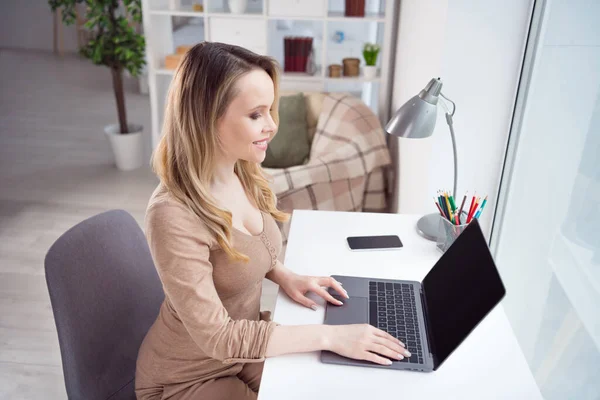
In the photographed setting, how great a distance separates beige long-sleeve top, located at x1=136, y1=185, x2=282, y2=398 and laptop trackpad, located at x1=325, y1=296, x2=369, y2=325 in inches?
6.7

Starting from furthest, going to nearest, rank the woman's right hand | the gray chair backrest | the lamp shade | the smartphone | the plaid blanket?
1. the plaid blanket
2. the smartphone
3. the lamp shade
4. the gray chair backrest
5. the woman's right hand

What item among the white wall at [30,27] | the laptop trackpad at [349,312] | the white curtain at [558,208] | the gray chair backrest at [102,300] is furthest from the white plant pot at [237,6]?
Answer: the white wall at [30,27]

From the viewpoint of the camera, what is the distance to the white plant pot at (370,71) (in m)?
3.32

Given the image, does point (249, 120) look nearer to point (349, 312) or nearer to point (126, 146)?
point (349, 312)

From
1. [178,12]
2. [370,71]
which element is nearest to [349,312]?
[370,71]

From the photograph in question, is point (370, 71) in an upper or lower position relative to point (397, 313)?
upper

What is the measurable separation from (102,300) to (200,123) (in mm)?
511

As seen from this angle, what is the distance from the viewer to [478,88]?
1938mm

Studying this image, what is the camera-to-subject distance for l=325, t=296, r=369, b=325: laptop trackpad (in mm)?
1305

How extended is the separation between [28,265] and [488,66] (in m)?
2.38

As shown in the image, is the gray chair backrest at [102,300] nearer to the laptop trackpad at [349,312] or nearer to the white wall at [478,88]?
the laptop trackpad at [349,312]

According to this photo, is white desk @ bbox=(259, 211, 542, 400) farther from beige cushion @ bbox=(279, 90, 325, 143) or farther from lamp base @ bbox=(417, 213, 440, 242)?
beige cushion @ bbox=(279, 90, 325, 143)

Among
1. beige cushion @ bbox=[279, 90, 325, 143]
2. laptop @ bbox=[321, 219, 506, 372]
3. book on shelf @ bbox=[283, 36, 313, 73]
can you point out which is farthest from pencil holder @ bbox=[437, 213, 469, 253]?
book on shelf @ bbox=[283, 36, 313, 73]

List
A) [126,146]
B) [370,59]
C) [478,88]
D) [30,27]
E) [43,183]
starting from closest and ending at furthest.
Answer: [478,88] < [370,59] < [43,183] < [126,146] < [30,27]
